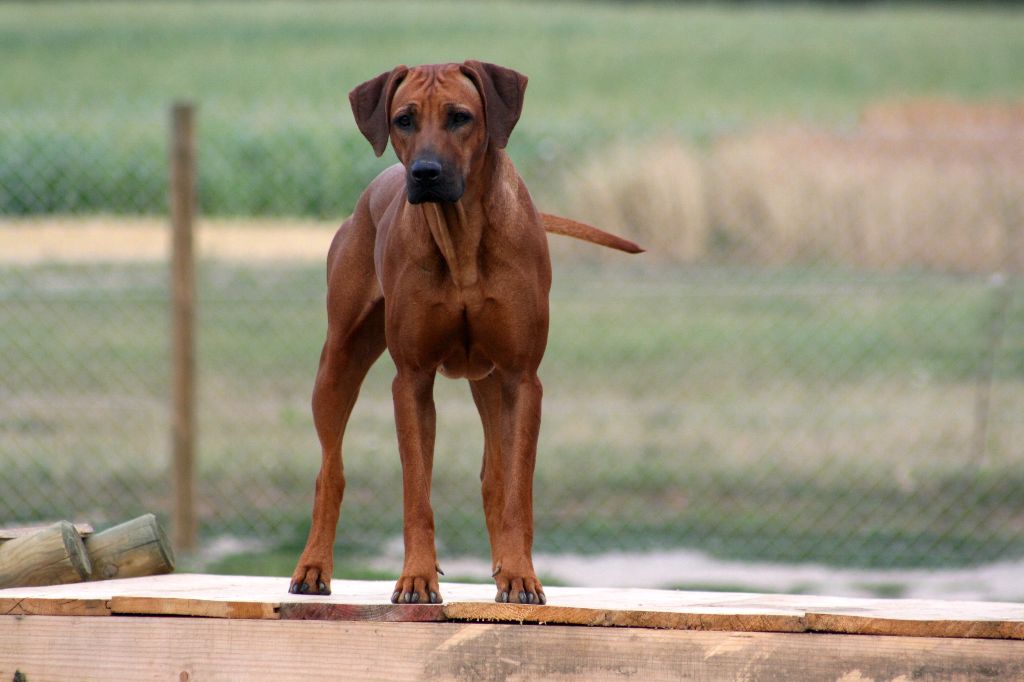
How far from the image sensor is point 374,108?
368 cm

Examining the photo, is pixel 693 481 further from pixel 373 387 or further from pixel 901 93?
pixel 901 93

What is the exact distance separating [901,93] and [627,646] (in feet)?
80.7

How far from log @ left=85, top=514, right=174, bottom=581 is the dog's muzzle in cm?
165

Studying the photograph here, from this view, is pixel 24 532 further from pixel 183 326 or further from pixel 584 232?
pixel 183 326

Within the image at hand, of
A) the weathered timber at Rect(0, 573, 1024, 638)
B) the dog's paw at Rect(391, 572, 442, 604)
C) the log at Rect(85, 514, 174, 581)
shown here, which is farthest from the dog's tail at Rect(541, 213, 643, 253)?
the log at Rect(85, 514, 174, 581)

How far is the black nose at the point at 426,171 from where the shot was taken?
3.38m

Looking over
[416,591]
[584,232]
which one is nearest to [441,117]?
[584,232]

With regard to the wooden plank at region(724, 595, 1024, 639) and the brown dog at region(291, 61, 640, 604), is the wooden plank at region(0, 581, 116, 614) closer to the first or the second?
the brown dog at region(291, 61, 640, 604)

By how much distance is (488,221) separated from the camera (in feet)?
11.9

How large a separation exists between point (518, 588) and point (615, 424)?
6568 mm

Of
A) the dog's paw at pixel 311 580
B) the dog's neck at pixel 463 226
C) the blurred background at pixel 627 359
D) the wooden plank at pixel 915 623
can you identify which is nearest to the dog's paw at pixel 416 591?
the dog's paw at pixel 311 580

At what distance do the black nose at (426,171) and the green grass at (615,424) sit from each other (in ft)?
16.0

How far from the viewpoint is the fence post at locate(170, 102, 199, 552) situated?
8.18 metres

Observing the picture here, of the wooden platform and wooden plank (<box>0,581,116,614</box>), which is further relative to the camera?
wooden plank (<box>0,581,116,614</box>)
